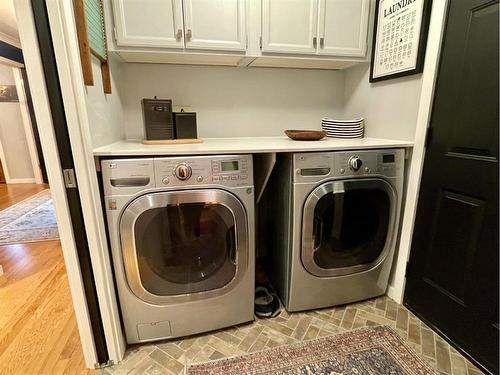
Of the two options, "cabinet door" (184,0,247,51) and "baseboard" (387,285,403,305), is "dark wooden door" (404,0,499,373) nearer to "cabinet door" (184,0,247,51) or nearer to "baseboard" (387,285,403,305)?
"baseboard" (387,285,403,305)

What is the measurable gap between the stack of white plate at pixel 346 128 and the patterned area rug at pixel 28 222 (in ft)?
8.92

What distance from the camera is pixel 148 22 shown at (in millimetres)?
1422

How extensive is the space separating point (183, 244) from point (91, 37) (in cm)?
102

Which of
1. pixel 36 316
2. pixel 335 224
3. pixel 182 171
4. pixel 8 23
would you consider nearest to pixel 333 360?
pixel 335 224

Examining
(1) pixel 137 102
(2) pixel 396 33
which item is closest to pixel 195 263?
(1) pixel 137 102

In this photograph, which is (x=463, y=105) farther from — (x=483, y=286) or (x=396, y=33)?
(x=483, y=286)

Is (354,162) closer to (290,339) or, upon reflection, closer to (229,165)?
(229,165)

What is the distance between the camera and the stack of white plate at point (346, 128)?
1863mm

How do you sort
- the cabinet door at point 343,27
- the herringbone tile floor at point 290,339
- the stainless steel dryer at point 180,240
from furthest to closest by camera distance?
the cabinet door at point 343,27
the herringbone tile floor at point 290,339
the stainless steel dryer at point 180,240

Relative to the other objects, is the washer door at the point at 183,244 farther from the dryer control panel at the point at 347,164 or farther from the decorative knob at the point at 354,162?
the decorative knob at the point at 354,162

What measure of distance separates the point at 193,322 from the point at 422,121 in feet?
5.31

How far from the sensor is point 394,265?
1666 millimetres

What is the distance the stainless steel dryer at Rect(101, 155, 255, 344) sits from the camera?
1.14 meters

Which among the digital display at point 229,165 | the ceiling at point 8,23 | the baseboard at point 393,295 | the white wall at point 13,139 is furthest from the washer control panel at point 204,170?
the white wall at point 13,139
